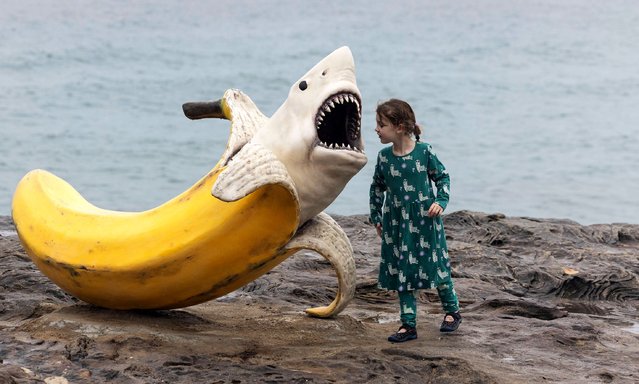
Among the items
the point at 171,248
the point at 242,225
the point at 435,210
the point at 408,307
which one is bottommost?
the point at 408,307

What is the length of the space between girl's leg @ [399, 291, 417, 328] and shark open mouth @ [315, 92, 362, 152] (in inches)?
30.4

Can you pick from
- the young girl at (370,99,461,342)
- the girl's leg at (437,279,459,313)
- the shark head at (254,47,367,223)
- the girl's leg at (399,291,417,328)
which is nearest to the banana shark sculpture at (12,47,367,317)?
the shark head at (254,47,367,223)

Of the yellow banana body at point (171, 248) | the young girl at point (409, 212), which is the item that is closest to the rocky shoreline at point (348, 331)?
the yellow banana body at point (171, 248)

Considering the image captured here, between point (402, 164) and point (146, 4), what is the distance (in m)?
28.5

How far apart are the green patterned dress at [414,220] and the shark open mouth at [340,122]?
0.66ft

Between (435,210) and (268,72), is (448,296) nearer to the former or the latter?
(435,210)

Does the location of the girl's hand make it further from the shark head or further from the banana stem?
the banana stem

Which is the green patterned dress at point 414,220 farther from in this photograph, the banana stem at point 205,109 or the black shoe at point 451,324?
the banana stem at point 205,109

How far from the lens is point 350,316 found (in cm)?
645

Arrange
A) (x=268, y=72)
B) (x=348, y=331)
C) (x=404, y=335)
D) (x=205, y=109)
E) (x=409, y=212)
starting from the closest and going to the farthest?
1. (x=409, y=212)
2. (x=404, y=335)
3. (x=348, y=331)
4. (x=205, y=109)
5. (x=268, y=72)

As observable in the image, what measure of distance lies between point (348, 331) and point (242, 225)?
33.9 inches

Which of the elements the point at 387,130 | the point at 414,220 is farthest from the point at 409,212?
the point at 387,130

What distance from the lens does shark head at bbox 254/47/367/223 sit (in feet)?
18.5

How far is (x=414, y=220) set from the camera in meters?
5.80
